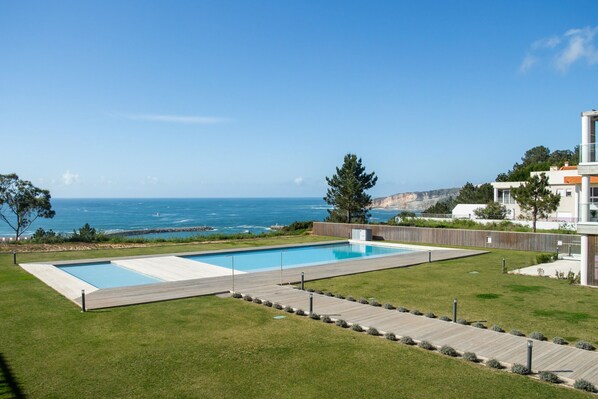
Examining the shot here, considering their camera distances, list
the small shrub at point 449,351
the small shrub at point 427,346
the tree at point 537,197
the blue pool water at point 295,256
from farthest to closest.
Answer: the tree at point 537,197 → the blue pool water at point 295,256 → the small shrub at point 427,346 → the small shrub at point 449,351

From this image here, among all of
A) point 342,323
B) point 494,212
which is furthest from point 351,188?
point 342,323

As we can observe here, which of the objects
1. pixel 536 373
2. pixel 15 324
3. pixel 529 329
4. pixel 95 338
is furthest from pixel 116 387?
pixel 529 329

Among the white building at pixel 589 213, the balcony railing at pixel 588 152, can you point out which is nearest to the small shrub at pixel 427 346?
the white building at pixel 589 213

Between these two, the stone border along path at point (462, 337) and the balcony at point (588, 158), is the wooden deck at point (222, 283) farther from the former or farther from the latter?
the balcony at point (588, 158)

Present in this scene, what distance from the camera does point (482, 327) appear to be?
10734 mm

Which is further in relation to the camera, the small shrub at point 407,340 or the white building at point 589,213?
the white building at point 589,213

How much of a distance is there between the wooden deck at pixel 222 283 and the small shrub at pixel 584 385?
1013 cm

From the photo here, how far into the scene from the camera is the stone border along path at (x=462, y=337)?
8242 mm

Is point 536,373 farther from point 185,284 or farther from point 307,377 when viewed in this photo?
point 185,284

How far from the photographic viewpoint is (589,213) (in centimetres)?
1599

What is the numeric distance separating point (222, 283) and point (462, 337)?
8856 millimetres

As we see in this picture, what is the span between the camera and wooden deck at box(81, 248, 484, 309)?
13.8 m

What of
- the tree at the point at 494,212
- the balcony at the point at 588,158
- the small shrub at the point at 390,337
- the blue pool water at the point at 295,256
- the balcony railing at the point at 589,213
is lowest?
the blue pool water at the point at 295,256

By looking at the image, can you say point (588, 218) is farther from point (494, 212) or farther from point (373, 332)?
point (494, 212)
